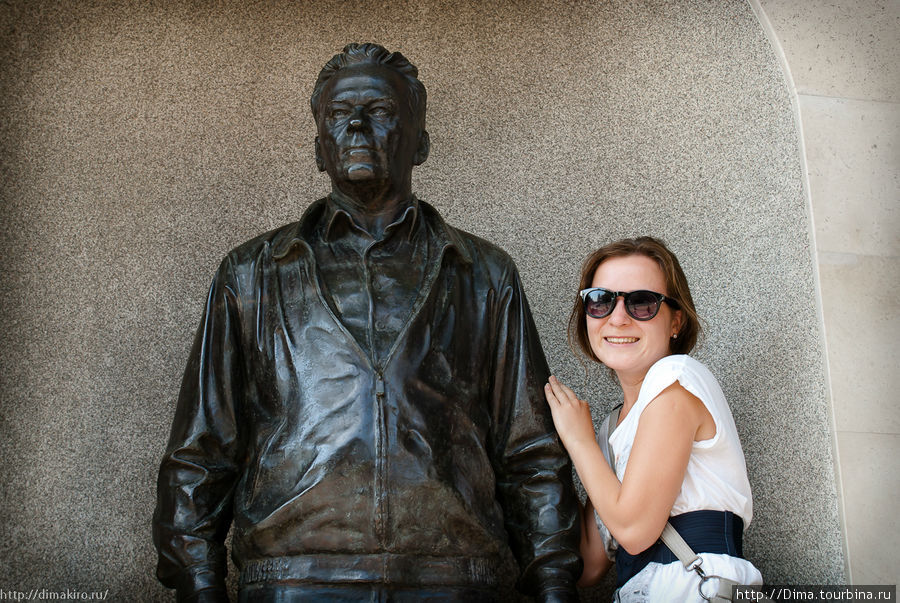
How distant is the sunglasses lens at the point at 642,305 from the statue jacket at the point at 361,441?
1.19 ft

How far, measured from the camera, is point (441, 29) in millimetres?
4582

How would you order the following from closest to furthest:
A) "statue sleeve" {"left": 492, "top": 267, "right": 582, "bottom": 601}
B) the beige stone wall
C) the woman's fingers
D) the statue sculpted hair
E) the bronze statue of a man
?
the bronze statue of a man → "statue sleeve" {"left": 492, "top": 267, "right": 582, "bottom": 601} → the woman's fingers → the statue sculpted hair → the beige stone wall

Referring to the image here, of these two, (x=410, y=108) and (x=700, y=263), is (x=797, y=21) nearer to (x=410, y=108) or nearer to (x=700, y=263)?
(x=700, y=263)

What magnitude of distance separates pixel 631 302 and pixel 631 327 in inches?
2.9

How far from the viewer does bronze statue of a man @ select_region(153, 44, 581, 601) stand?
114 inches

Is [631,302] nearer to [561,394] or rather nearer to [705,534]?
[561,394]

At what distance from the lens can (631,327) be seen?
10.2 feet

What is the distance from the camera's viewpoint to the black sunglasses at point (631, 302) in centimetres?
309

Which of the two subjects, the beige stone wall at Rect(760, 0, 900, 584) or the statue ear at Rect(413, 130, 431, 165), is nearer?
the statue ear at Rect(413, 130, 431, 165)

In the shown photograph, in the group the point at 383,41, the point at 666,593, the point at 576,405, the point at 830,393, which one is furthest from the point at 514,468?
the point at 383,41

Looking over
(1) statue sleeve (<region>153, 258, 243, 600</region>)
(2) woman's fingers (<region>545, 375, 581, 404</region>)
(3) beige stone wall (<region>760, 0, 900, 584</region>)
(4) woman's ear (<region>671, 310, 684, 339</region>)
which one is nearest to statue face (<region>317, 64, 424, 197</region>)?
(1) statue sleeve (<region>153, 258, 243, 600</region>)

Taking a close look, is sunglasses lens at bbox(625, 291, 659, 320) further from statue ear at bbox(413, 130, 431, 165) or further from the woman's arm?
statue ear at bbox(413, 130, 431, 165)

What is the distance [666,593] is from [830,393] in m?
1.46

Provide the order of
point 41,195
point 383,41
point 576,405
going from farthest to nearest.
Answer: point 383,41, point 41,195, point 576,405
